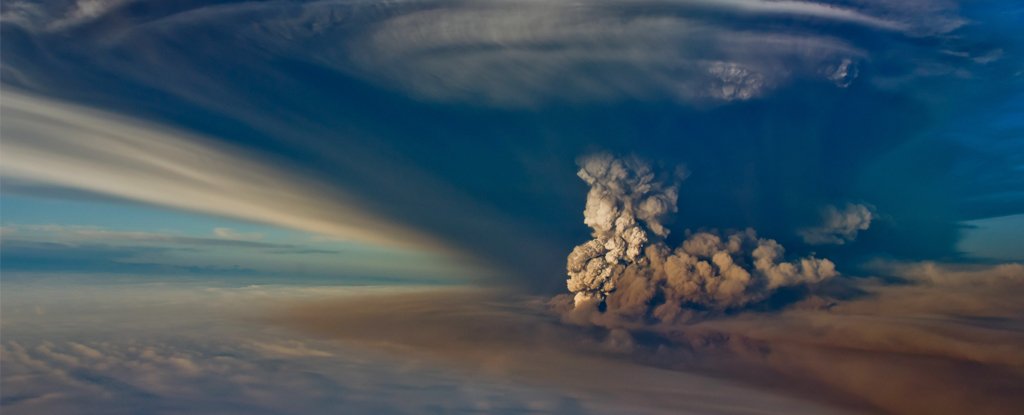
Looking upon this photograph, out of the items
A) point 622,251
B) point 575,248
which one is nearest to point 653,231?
point 622,251

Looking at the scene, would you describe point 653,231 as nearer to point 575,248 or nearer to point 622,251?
point 622,251

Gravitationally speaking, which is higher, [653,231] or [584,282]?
[653,231]

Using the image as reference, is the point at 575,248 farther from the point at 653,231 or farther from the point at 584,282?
the point at 653,231

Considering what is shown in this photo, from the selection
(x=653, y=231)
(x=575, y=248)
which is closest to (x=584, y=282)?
(x=575, y=248)

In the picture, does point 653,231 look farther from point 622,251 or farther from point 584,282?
point 584,282

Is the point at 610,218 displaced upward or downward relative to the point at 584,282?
upward
